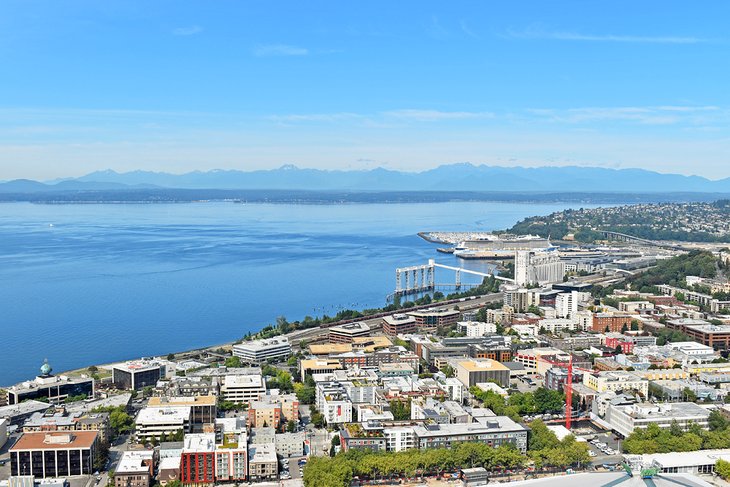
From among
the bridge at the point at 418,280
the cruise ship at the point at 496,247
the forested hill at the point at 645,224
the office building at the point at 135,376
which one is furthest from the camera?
the forested hill at the point at 645,224

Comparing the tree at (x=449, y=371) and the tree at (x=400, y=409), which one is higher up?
the tree at (x=400, y=409)

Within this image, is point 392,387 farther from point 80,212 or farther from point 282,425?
point 80,212

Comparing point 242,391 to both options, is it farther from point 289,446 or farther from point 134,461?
point 134,461

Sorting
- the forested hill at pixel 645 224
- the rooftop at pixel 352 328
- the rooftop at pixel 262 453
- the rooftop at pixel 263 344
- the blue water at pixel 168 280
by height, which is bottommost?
the blue water at pixel 168 280

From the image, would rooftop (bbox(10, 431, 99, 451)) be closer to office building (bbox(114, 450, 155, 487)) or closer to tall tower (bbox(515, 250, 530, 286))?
office building (bbox(114, 450, 155, 487))

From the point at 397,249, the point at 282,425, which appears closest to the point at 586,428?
the point at 282,425

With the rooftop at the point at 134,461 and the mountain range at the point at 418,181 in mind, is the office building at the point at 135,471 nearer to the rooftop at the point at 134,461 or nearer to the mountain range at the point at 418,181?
the rooftop at the point at 134,461

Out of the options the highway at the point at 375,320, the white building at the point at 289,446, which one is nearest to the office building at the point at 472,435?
the white building at the point at 289,446

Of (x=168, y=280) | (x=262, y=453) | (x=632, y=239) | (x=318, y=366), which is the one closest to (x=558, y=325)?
(x=318, y=366)
